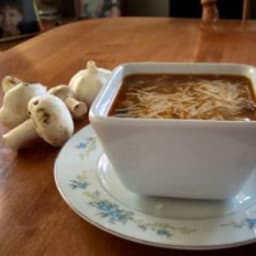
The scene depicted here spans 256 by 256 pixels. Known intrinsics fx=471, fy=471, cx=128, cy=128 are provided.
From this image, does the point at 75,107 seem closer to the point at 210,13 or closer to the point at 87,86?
the point at 87,86

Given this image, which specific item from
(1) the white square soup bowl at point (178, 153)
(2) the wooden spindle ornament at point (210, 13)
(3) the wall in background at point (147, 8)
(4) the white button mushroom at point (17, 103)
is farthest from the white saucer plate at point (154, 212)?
(3) the wall in background at point (147, 8)

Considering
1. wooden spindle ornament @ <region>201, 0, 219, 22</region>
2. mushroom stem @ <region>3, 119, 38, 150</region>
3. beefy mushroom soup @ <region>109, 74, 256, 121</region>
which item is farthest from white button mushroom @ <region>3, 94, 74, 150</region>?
wooden spindle ornament @ <region>201, 0, 219, 22</region>

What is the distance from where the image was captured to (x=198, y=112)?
19.4 inches

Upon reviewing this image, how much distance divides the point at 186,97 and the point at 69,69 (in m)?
0.49

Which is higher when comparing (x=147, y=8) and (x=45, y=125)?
(x=45, y=125)

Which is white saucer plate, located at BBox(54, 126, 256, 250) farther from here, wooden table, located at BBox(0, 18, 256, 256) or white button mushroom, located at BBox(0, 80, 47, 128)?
white button mushroom, located at BBox(0, 80, 47, 128)

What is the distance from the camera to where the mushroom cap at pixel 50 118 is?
63cm

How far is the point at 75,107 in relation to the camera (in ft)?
2.31

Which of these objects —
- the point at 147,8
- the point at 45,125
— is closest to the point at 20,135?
the point at 45,125

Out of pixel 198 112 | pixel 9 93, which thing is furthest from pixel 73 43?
pixel 198 112

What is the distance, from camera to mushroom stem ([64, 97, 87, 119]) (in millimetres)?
705

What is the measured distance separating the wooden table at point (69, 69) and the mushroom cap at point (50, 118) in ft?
0.08

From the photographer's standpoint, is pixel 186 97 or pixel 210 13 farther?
pixel 210 13

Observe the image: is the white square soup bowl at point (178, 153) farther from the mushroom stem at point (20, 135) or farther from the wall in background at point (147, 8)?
the wall in background at point (147, 8)
